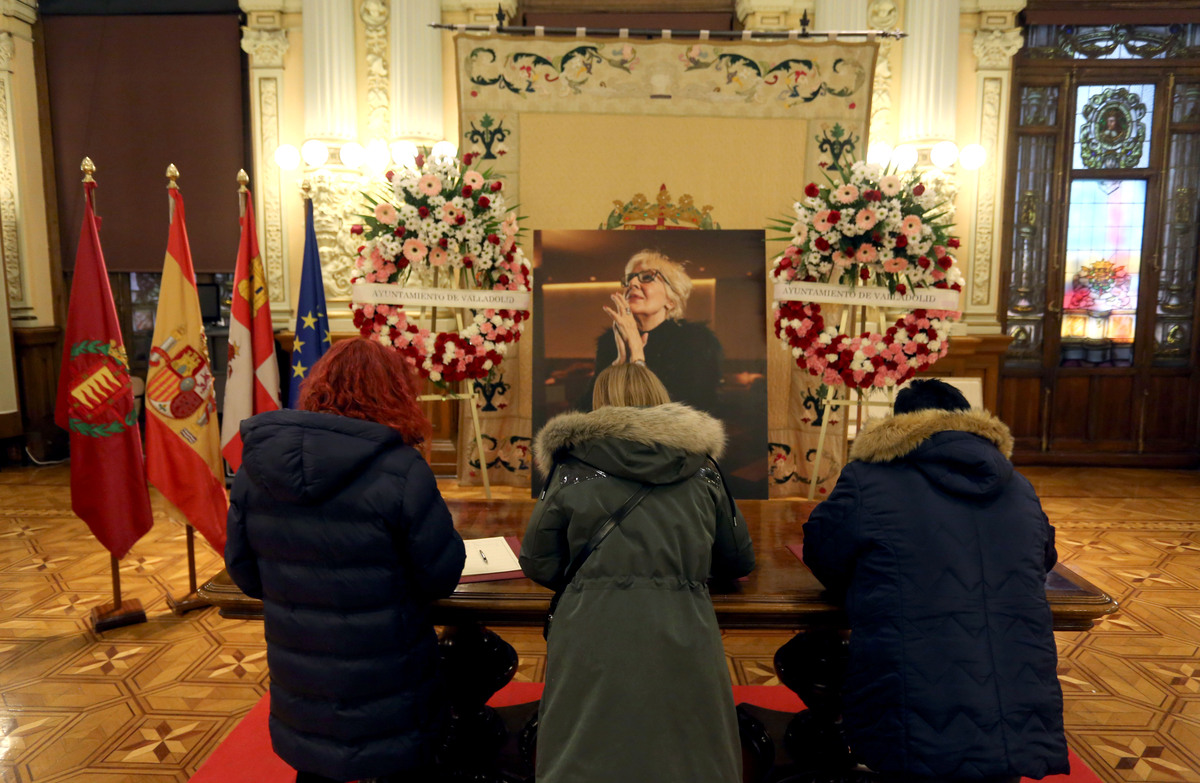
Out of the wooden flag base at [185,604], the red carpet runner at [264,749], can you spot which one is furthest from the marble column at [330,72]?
the red carpet runner at [264,749]

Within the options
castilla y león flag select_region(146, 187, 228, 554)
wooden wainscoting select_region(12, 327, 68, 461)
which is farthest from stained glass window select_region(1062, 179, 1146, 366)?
wooden wainscoting select_region(12, 327, 68, 461)

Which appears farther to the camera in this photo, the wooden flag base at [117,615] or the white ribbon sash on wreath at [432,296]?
the wooden flag base at [117,615]

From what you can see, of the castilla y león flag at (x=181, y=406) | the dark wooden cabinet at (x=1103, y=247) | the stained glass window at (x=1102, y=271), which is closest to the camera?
the castilla y león flag at (x=181, y=406)

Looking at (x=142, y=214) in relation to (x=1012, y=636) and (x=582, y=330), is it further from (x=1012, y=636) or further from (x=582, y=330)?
(x=1012, y=636)

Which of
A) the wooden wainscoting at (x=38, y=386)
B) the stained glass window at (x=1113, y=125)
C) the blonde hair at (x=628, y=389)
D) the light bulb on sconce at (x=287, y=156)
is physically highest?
the stained glass window at (x=1113, y=125)

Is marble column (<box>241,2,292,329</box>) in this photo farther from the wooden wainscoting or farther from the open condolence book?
the open condolence book

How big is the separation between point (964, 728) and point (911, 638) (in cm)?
21

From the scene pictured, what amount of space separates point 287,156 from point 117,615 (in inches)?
160

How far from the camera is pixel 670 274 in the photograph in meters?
3.76

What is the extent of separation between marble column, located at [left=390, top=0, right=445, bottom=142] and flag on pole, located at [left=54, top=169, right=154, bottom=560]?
3353mm

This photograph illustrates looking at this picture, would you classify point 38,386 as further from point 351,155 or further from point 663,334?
point 663,334

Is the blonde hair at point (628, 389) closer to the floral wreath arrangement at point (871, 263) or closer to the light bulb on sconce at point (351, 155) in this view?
the floral wreath arrangement at point (871, 263)

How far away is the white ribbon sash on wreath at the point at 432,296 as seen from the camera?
11.1 feet

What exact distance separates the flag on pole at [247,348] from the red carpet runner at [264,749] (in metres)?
1.34
